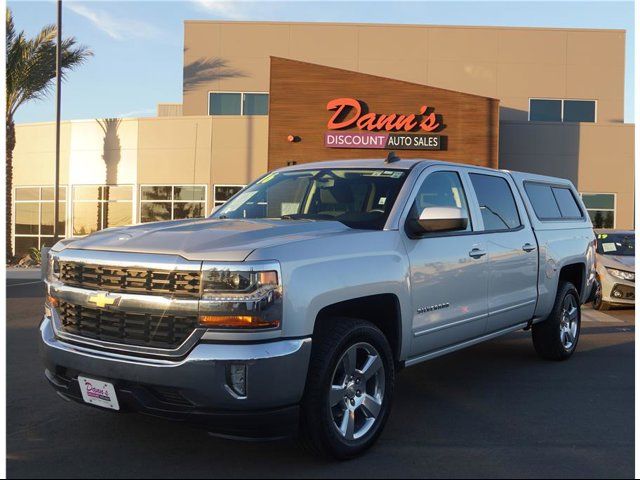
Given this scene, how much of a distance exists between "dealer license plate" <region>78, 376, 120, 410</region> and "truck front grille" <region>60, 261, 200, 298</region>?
539 mm

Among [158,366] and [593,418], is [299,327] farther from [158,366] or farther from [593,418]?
[593,418]

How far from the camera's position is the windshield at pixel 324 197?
16.0 ft

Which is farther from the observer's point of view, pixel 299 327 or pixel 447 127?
pixel 447 127

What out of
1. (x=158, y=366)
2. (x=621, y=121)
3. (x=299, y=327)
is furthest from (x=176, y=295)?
(x=621, y=121)

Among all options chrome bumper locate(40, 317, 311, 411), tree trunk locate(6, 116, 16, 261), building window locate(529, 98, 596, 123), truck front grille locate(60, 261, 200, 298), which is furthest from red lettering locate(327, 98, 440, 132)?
chrome bumper locate(40, 317, 311, 411)

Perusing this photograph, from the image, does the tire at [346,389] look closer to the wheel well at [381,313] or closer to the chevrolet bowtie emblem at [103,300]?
the wheel well at [381,313]

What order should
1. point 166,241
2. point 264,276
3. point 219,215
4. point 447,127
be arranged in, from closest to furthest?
point 264,276
point 166,241
point 219,215
point 447,127

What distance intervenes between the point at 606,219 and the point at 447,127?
282 inches

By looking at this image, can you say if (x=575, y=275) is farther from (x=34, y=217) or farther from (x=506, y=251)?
(x=34, y=217)

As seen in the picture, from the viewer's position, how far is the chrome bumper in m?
3.53

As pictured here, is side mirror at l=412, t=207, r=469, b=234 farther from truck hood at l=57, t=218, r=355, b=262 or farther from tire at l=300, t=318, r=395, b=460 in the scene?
tire at l=300, t=318, r=395, b=460

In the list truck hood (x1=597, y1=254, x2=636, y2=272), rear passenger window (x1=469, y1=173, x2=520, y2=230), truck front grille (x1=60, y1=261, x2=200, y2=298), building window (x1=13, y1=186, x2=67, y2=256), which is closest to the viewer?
truck front grille (x1=60, y1=261, x2=200, y2=298)

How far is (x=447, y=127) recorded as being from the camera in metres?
21.3

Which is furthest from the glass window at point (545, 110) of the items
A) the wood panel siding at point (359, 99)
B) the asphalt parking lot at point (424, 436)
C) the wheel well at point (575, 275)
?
the asphalt parking lot at point (424, 436)
